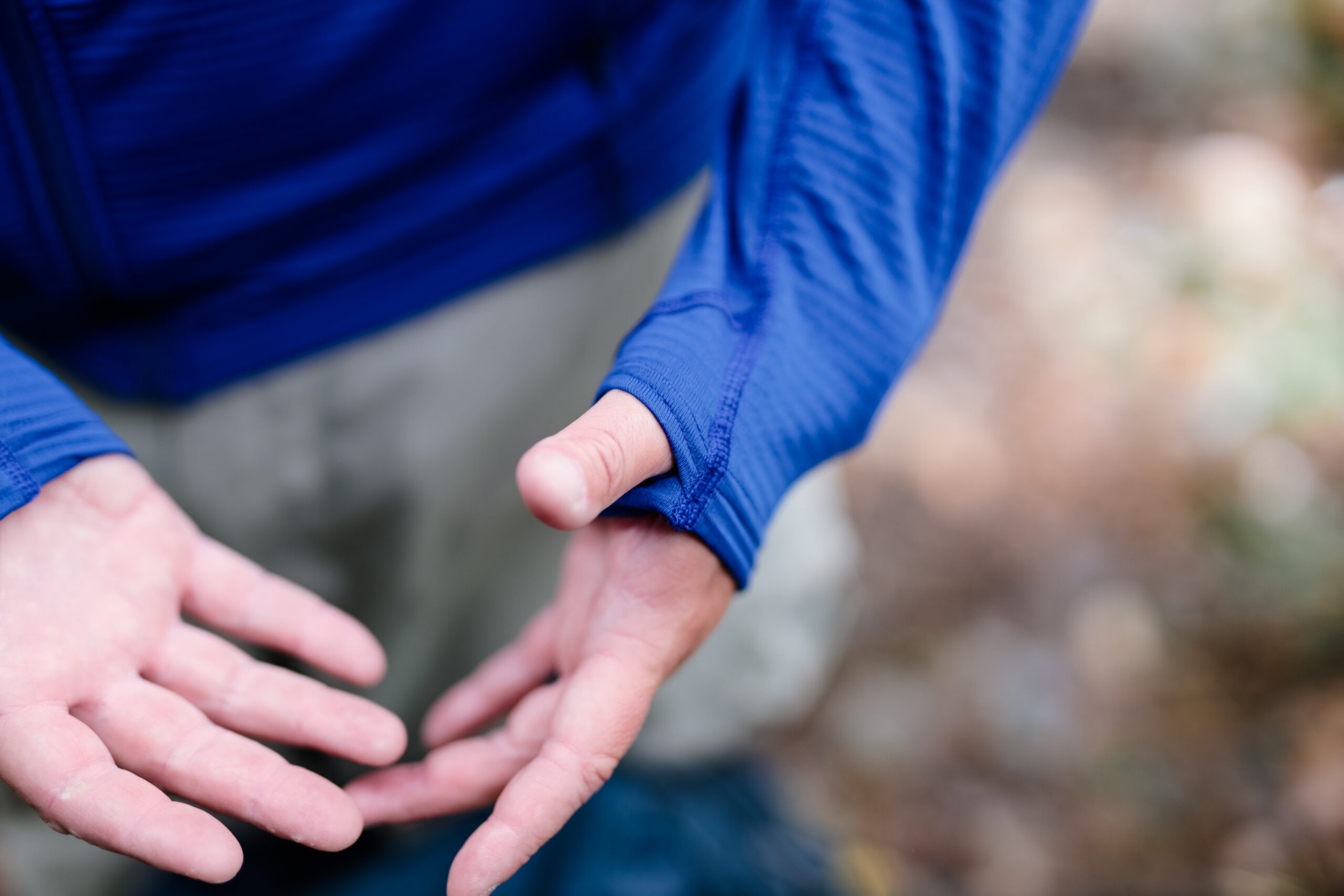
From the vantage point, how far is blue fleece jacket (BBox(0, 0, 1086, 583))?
2.35 ft

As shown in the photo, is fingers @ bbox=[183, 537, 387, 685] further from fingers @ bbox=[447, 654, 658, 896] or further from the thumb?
the thumb

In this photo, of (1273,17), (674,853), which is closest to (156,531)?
(674,853)

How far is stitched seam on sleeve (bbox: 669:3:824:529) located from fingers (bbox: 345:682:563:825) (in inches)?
10.6

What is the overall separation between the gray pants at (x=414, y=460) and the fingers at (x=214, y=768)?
1.04 feet

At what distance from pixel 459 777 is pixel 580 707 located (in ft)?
0.60

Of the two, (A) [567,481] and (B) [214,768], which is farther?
(B) [214,768]

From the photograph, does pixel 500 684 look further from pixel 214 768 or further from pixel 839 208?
pixel 839 208

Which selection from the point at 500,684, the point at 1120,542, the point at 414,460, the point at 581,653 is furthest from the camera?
the point at 1120,542

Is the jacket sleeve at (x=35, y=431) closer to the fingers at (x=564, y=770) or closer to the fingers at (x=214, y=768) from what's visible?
the fingers at (x=214, y=768)

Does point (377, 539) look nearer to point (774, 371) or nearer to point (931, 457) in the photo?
point (774, 371)

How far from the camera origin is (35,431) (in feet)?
2.46

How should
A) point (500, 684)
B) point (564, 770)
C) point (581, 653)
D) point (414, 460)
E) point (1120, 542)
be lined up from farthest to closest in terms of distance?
1. point (1120, 542)
2. point (414, 460)
3. point (500, 684)
4. point (581, 653)
5. point (564, 770)

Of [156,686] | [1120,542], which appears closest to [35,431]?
[156,686]

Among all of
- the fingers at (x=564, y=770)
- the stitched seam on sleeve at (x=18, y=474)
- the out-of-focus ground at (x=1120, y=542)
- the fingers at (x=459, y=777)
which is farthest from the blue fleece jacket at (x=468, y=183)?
the out-of-focus ground at (x=1120, y=542)
